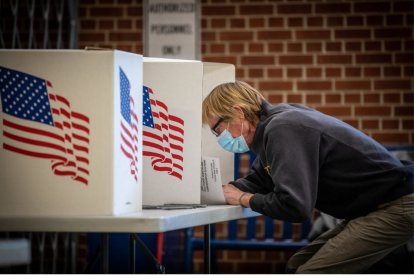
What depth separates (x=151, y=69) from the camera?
6.29 ft

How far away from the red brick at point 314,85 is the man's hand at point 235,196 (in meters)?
1.89

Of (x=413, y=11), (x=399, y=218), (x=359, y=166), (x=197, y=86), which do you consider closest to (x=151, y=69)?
(x=197, y=86)

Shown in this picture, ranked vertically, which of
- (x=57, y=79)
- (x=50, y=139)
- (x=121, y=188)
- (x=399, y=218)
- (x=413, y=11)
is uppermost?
(x=413, y=11)

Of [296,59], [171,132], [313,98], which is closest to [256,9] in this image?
[296,59]

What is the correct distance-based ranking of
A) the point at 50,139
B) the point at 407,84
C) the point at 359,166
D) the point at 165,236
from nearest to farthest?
the point at 50,139 → the point at 359,166 → the point at 165,236 → the point at 407,84

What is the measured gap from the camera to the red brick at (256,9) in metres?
3.92

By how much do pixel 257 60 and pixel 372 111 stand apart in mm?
675

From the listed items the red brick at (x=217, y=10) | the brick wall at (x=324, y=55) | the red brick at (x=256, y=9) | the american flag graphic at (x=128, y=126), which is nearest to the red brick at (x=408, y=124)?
the brick wall at (x=324, y=55)

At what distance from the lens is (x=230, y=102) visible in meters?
2.10

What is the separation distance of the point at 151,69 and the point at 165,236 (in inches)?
63.5

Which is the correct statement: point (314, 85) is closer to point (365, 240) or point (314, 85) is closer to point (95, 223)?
point (365, 240)

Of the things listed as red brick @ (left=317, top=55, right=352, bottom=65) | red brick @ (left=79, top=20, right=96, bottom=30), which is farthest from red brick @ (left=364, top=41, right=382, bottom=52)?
red brick @ (left=79, top=20, right=96, bottom=30)

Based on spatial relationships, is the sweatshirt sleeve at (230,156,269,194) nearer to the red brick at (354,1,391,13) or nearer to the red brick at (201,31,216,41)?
the red brick at (201,31,216,41)

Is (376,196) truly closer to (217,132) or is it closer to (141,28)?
(217,132)
